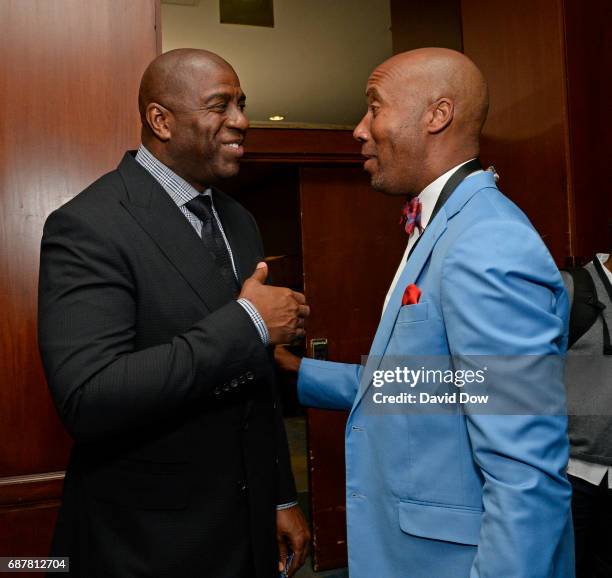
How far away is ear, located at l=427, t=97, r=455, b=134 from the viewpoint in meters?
1.55

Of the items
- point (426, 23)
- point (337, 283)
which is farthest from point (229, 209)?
point (426, 23)

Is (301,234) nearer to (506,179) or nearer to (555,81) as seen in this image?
(506,179)

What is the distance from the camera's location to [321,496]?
420 centimetres

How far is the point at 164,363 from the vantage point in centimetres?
120

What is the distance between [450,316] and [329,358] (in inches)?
120

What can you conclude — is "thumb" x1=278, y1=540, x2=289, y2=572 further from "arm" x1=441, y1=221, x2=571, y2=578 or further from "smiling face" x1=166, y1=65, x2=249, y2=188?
"smiling face" x1=166, y1=65, x2=249, y2=188

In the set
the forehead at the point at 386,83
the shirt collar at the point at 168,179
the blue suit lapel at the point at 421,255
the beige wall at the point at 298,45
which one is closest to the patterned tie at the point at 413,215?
the blue suit lapel at the point at 421,255

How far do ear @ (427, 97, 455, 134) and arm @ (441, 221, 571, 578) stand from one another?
0.46 m

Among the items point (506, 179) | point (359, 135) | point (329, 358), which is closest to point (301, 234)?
point (329, 358)

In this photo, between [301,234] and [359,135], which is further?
[301,234]

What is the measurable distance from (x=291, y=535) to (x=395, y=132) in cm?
122

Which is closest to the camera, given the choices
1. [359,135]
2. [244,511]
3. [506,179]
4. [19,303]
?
[244,511]

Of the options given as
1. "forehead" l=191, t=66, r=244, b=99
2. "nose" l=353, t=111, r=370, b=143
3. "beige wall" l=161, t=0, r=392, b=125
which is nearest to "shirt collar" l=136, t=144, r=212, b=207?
"forehead" l=191, t=66, r=244, b=99

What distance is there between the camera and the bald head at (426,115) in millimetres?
1562
